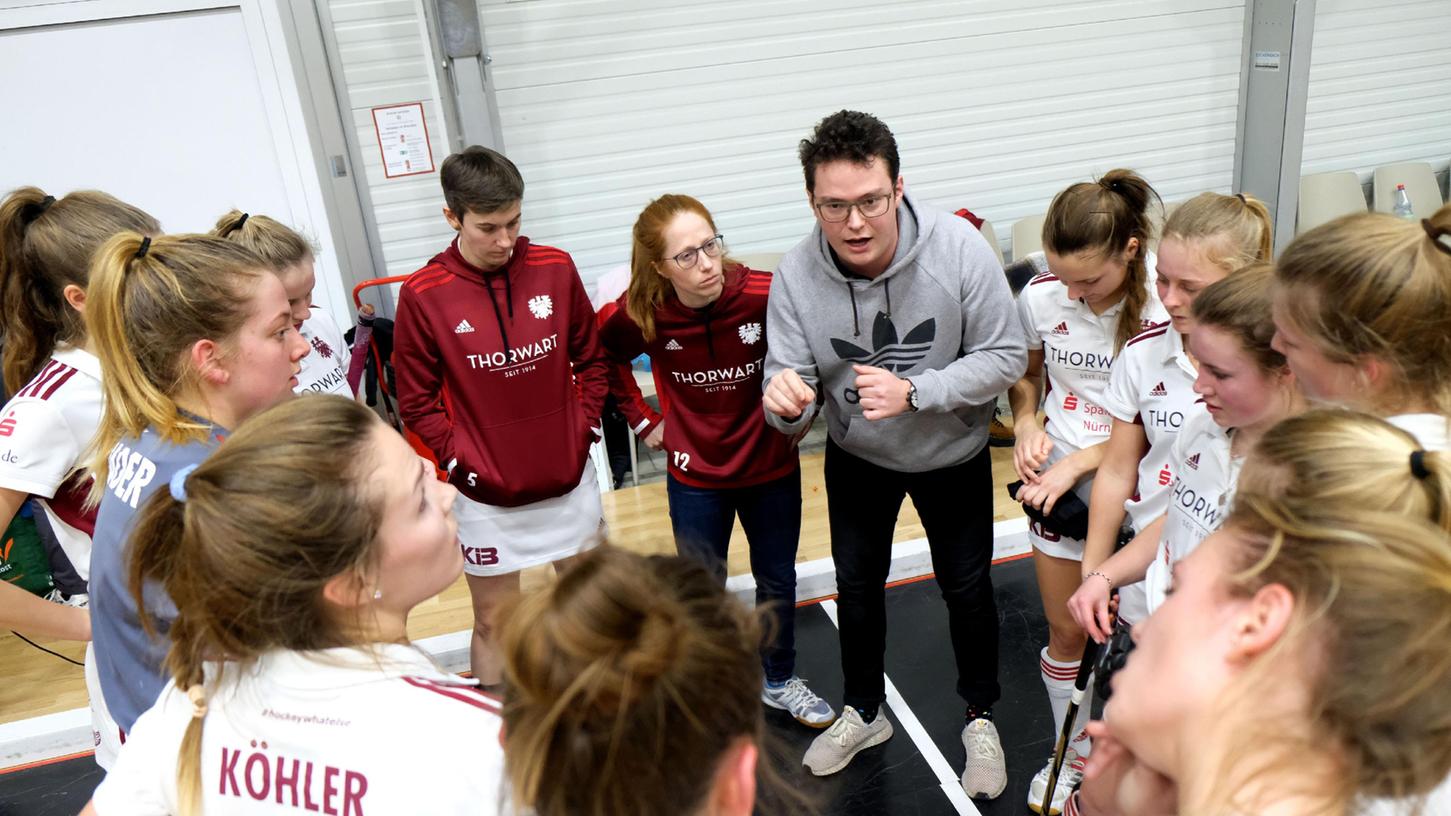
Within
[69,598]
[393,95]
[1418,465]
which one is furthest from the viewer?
[393,95]

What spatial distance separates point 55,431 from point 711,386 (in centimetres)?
149

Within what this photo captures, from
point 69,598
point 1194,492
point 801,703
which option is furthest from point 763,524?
point 69,598

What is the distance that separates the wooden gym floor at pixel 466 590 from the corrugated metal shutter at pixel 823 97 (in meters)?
1.24

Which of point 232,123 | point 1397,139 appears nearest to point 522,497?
point 232,123

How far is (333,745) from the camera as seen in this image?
1072 mm

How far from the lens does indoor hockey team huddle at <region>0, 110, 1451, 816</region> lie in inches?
36.4

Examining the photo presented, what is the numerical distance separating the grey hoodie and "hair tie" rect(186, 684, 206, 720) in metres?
1.50

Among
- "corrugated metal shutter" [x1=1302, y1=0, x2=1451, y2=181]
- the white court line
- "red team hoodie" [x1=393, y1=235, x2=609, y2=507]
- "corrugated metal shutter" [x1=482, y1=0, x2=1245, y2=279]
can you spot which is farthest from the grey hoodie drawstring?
"corrugated metal shutter" [x1=1302, y1=0, x2=1451, y2=181]

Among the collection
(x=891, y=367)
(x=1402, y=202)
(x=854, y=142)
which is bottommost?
(x=1402, y=202)

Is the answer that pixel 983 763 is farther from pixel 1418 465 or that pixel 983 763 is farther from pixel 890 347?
pixel 1418 465

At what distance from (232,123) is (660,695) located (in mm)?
4263

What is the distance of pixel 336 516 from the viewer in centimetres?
116

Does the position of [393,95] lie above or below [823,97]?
above

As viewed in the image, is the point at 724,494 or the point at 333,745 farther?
the point at 724,494
